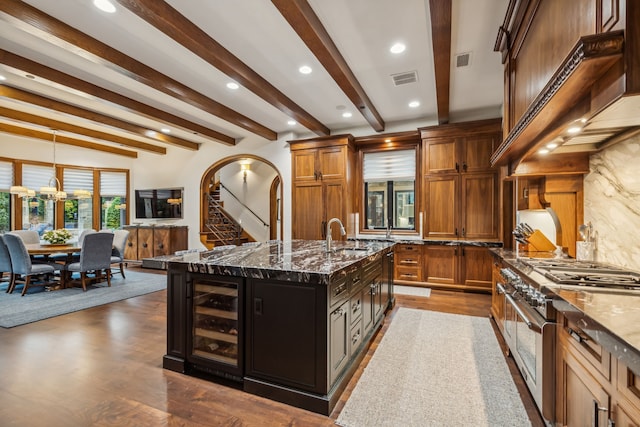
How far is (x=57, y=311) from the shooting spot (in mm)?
3979

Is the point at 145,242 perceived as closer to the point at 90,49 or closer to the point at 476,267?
the point at 90,49

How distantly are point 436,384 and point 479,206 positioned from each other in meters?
3.46

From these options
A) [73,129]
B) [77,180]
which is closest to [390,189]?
[73,129]

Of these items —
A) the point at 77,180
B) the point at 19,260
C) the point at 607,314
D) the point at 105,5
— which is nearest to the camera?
the point at 607,314

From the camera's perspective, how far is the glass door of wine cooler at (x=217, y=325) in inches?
86.4

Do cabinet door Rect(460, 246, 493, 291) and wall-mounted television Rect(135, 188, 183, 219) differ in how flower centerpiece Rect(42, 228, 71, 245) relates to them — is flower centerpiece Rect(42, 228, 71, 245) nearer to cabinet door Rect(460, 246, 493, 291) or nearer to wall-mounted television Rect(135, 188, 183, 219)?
wall-mounted television Rect(135, 188, 183, 219)

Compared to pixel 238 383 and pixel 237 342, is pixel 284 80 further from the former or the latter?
pixel 238 383

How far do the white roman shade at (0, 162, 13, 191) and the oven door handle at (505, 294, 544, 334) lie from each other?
9.27 m

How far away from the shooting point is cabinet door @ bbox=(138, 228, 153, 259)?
759cm

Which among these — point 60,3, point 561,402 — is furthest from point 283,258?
point 60,3

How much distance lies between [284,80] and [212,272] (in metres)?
2.82

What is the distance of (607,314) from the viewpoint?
1120 millimetres

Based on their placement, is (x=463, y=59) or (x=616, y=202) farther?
(x=463, y=59)

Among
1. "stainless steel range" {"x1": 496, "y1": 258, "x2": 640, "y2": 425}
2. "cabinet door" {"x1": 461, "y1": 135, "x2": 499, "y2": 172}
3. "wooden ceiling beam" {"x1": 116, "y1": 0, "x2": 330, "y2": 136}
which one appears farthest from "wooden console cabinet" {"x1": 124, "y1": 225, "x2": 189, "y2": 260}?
"stainless steel range" {"x1": 496, "y1": 258, "x2": 640, "y2": 425}
